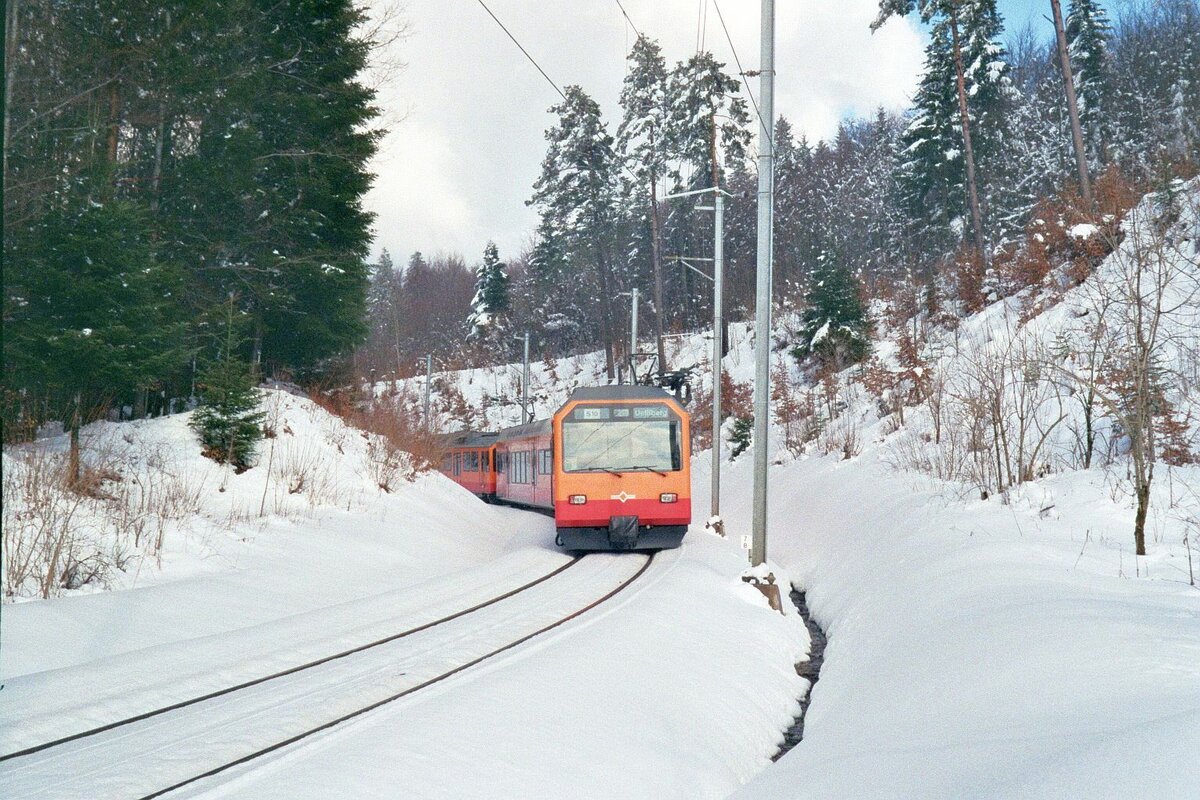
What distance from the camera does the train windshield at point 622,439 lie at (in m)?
16.7

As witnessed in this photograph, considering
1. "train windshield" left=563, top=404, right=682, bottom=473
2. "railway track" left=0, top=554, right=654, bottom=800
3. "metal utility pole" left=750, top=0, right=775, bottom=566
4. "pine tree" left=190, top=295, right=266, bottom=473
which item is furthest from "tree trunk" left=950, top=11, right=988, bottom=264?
"railway track" left=0, top=554, right=654, bottom=800

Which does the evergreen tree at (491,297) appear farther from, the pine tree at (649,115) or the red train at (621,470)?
the red train at (621,470)

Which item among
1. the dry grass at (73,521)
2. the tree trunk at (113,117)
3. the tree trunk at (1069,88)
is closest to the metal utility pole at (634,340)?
the dry grass at (73,521)

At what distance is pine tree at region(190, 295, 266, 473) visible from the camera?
15.9 m

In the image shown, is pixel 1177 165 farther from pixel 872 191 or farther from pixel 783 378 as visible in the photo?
pixel 872 191

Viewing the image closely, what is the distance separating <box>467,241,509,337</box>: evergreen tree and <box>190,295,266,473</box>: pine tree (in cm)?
5522

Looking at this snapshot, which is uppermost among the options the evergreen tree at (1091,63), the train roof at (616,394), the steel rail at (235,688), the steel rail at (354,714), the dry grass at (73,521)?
the evergreen tree at (1091,63)

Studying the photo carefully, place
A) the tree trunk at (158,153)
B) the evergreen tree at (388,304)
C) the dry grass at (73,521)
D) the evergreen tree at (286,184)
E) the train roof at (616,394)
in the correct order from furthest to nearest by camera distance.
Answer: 1. the evergreen tree at (388,304)
2. the evergreen tree at (286,184)
3. the tree trunk at (158,153)
4. the train roof at (616,394)
5. the dry grass at (73,521)

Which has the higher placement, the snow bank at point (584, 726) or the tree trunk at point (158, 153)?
the tree trunk at point (158, 153)

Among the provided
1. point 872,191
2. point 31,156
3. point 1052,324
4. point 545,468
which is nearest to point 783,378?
point 1052,324

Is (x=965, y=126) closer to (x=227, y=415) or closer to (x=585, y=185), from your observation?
(x=585, y=185)

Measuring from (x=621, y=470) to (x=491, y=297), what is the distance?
5758 cm

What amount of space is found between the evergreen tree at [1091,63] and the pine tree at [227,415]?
149 ft

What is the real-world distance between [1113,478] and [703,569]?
5.74m
